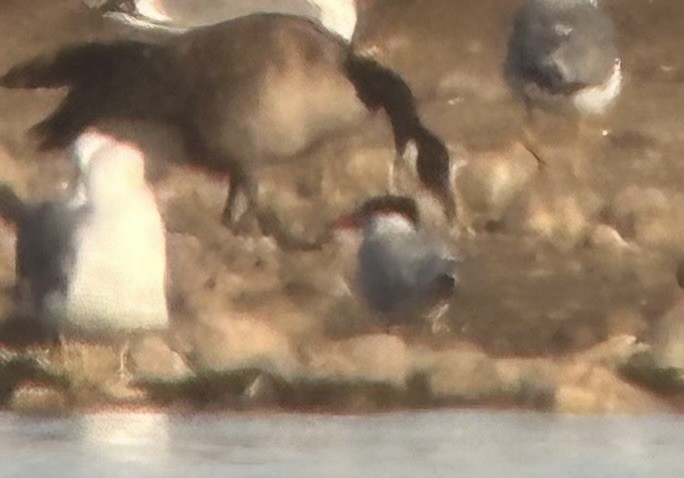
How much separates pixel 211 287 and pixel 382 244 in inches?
6.6

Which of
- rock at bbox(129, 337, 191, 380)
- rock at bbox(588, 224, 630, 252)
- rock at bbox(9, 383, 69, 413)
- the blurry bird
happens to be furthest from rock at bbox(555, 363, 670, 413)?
rock at bbox(9, 383, 69, 413)

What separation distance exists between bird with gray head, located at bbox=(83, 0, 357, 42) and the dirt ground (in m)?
0.02

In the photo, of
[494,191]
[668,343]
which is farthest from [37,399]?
[668,343]

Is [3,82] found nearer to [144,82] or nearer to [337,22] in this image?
[144,82]

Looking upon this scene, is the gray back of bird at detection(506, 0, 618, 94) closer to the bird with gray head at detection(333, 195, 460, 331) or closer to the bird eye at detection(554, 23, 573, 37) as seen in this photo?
the bird eye at detection(554, 23, 573, 37)

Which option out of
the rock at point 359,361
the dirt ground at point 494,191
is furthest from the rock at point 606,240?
the rock at point 359,361

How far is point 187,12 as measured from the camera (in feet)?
3.99

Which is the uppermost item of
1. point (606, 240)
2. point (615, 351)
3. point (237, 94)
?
point (237, 94)

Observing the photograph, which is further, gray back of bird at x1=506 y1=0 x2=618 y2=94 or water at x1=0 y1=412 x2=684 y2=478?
gray back of bird at x1=506 y1=0 x2=618 y2=94

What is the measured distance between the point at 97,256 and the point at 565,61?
0.49 meters

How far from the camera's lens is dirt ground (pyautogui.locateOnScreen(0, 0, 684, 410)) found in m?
1.17

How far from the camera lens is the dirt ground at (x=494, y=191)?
117 centimetres

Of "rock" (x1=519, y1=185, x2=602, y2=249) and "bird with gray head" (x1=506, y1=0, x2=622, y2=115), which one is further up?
"bird with gray head" (x1=506, y1=0, x2=622, y2=115)

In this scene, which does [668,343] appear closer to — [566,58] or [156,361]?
[566,58]
